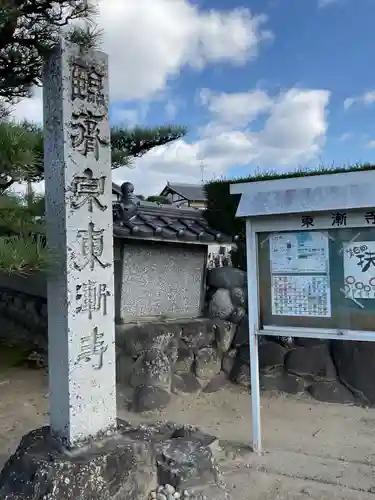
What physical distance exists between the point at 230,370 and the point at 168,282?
4.60 ft

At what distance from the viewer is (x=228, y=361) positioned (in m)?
6.30

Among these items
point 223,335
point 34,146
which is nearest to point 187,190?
point 223,335

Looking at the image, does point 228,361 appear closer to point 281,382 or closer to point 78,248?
point 281,382

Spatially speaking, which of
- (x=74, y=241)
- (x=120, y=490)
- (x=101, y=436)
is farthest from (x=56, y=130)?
(x=120, y=490)

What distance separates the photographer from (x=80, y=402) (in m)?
3.04

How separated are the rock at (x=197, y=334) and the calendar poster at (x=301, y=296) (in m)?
2.21

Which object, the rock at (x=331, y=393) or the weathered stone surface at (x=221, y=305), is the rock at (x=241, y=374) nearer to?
the weathered stone surface at (x=221, y=305)

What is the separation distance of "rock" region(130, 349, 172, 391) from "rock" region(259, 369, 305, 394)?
1180mm

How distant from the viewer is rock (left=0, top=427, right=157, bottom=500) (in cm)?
276

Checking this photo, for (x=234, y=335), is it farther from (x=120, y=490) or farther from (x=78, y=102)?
(x=78, y=102)

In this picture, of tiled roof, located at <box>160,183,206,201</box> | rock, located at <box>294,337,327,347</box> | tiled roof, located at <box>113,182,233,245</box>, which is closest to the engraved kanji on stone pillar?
tiled roof, located at <box>113,182,233,245</box>

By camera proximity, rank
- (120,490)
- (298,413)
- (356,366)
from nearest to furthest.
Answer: (120,490) < (298,413) < (356,366)

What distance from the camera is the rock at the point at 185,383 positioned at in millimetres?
5812

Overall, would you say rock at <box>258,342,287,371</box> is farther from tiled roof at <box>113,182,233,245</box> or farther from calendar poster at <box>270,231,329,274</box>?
calendar poster at <box>270,231,329,274</box>
